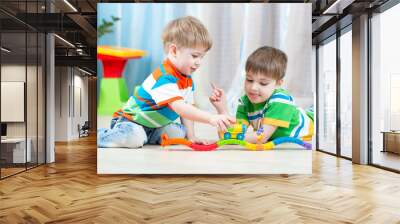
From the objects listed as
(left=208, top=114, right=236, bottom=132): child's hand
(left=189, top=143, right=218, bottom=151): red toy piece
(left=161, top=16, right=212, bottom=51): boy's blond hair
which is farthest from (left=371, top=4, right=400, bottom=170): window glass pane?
(left=161, top=16, right=212, bottom=51): boy's blond hair

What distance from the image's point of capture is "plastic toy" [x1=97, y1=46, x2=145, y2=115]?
21.1 feet

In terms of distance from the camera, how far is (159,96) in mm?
6324

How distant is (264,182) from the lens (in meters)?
6.09

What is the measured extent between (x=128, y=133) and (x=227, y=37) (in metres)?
2.30

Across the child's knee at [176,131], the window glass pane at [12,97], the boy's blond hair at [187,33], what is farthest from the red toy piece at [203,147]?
the window glass pane at [12,97]

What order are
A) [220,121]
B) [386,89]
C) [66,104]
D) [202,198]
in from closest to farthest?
[202,198], [220,121], [386,89], [66,104]

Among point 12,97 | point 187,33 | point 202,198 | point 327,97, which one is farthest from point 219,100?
point 327,97

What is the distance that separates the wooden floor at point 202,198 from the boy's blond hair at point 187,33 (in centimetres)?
224

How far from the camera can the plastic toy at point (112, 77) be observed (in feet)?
21.1

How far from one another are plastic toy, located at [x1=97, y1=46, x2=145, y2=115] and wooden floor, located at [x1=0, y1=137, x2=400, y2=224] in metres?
1.22

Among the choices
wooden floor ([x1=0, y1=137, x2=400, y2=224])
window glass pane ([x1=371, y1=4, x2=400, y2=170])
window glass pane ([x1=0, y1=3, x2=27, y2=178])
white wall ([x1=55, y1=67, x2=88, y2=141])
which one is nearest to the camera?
wooden floor ([x1=0, y1=137, x2=400, y2=224])

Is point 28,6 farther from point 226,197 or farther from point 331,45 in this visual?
point 331,45

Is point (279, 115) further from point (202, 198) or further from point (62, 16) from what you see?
point (62, 16)

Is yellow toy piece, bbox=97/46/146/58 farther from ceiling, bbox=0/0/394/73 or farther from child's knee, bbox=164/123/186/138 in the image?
child's knee, bbox=164/123/186/138
